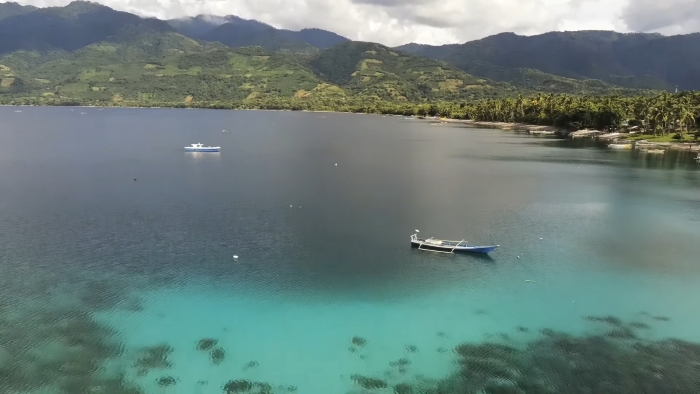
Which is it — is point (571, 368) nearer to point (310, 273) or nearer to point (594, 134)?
point (310, 273)

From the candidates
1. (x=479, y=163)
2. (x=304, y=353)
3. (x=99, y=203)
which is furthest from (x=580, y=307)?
(x=479, y=163)

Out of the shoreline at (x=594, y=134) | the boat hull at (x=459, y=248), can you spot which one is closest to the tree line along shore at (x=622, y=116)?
the shoreline at (x=594, y=134)

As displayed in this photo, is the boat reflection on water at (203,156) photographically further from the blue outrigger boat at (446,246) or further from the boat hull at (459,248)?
the boat hull at (459,248)

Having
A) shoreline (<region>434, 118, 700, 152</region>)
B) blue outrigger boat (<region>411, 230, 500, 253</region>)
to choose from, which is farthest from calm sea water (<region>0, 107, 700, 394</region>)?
shoreline (<region>434, 118, 700, 152</region>)

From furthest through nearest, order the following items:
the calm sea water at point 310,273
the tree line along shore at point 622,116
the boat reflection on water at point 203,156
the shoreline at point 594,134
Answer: the tree line along shore at point 622,116 → the shoreline at point 594,134 → the boat reflection on water at point 203,156 → the calm sea water at point 310,273

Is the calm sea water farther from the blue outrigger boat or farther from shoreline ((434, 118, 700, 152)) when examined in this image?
shoreline ((434, 118, 700, 152))
